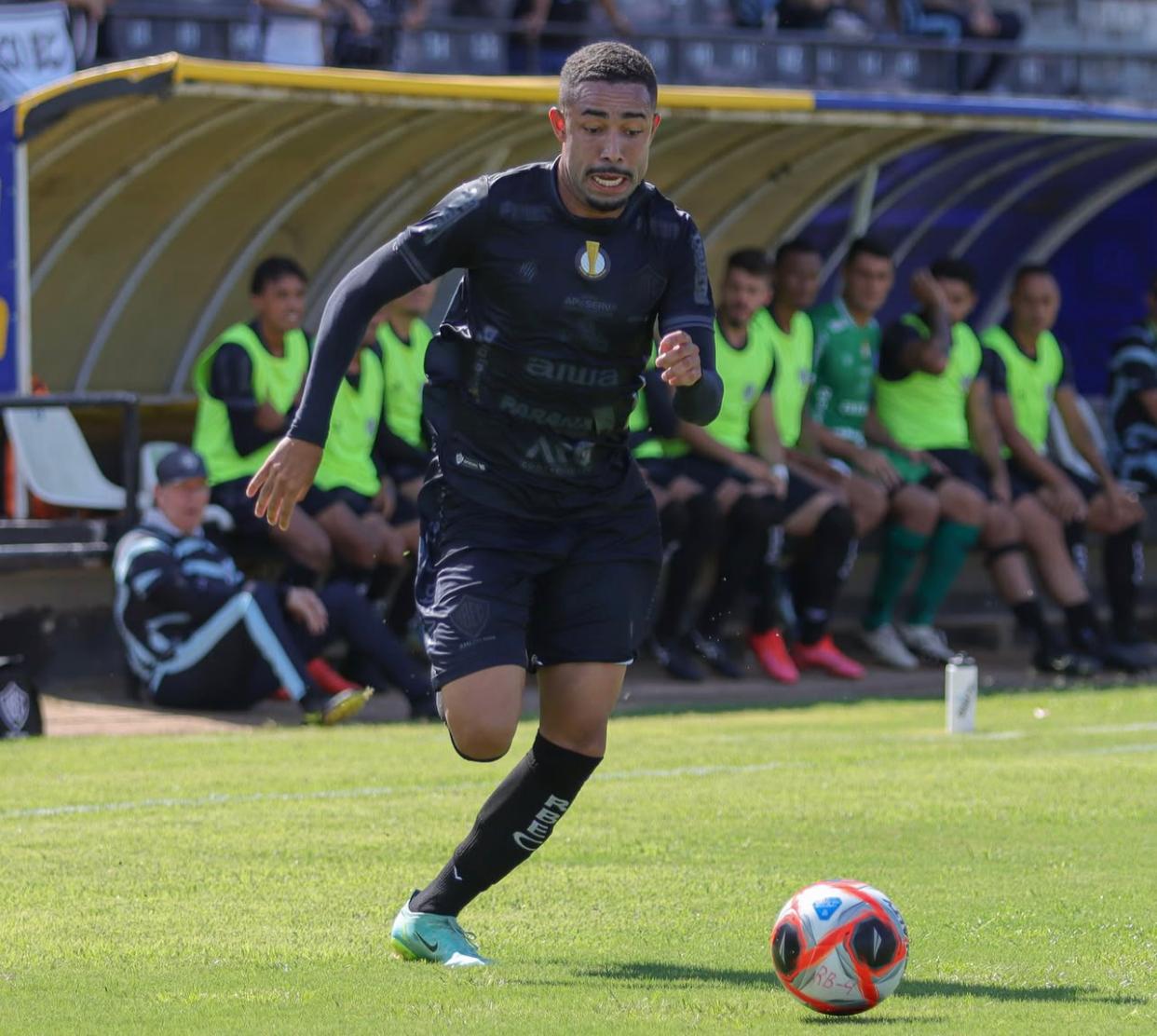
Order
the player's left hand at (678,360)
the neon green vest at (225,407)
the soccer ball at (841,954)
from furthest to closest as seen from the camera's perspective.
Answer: the neon green vest at (225,407)
the player's left hand at (678,360)
the soccer ball at (841,954)

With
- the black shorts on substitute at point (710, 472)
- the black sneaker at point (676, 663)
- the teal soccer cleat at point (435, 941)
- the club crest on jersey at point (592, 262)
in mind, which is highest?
the club crest on jersey at point (592, 262)

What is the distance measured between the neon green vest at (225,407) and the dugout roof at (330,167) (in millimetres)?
1179

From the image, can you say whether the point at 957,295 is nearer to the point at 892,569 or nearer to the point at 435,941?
the point at 892,569

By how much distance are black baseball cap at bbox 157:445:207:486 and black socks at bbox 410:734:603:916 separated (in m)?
5.38

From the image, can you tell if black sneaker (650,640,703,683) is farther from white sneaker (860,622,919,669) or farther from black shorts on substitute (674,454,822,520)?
white sneaker (860,622,919,669)

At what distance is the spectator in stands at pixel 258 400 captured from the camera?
11.2 m

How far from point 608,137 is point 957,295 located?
340 inches

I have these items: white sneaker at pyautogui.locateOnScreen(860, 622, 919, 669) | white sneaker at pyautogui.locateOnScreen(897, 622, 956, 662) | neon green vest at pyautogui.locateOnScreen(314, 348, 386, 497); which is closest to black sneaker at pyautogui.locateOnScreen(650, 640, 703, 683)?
white sneaker at pyautogui.locateOnScreen(860, 622, 919, 669)

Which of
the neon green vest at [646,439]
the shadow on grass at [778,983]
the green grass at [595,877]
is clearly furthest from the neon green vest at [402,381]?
the shadow on grass at [778,983]

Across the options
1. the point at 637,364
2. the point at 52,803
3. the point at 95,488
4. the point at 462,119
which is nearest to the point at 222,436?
the point at 95,488

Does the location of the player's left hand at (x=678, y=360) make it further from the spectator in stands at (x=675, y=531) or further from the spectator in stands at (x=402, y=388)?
the spectator in stands at (x=402, y=388)

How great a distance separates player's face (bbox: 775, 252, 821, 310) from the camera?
42.0 feet

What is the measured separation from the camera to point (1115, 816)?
24.7 ft

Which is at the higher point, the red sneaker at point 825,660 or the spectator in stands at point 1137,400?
the spectator in stands at point 1137,400
